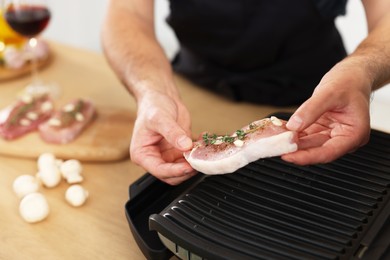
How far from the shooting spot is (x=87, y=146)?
158 cm

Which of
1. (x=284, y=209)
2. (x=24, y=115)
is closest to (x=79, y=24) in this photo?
(x=24, y=115)

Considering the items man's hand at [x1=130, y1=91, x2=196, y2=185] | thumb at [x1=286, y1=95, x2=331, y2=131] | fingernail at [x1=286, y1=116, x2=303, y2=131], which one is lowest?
man's hand at [x1=130, y1=91, x2=196, y2=185]

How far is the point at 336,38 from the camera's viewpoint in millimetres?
1945

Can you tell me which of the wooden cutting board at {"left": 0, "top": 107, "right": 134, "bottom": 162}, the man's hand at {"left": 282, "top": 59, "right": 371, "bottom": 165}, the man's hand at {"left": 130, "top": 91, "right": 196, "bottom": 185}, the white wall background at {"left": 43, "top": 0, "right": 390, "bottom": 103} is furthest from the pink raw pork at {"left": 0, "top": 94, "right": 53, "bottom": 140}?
the white wall background at {"left": 43, "top": 0, "right": 390, "bottom": 103}

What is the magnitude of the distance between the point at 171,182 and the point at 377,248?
471mm

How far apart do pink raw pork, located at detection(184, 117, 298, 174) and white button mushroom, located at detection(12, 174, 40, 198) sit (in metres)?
0.50

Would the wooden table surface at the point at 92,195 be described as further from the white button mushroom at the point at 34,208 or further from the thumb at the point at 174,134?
the thumb at the point at 174,134

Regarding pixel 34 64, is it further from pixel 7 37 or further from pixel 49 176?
pixel 49 176

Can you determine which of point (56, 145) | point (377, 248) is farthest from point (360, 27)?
point (377, 248)

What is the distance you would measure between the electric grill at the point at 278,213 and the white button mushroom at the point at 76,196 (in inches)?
8.2

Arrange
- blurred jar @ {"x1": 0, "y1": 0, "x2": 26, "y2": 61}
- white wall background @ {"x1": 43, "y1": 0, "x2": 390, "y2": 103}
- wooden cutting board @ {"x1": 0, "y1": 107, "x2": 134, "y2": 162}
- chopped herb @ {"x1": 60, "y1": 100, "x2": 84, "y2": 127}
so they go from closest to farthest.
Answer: wooden cutting board @ {"x1": 0, "y1": 107, "x2": 134, "y2": 162} → chopped herb @ {"x1": 60, "y1": 100, "x2": 84, "y2": 127} → blurred jar @ {"x1": 0, "y1": 0, "x2": 26, "y2": 61} → white wall background @ {"x1": 43, "y1": 0, "x2": 390, "y2": 103}

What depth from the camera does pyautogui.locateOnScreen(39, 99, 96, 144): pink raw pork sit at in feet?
5.31

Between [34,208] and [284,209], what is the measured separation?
645 millimetres

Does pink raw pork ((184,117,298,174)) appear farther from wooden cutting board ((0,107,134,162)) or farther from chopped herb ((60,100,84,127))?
chopped herb ((60,100,84,127))
